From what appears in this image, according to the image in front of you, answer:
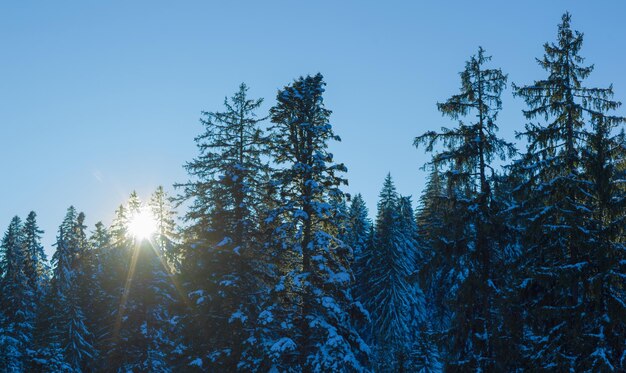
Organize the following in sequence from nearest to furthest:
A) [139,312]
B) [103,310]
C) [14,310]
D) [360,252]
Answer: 1. [139,312]
2. [103,310]
3. [14,310]
4. [360,252]

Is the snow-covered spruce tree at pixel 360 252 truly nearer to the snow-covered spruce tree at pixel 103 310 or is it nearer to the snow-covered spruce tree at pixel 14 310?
the snow-covered spruce tree at pixel 103 310

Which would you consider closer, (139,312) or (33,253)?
(139,312)

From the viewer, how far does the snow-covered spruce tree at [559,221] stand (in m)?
17.8

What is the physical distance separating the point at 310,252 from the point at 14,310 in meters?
39.0

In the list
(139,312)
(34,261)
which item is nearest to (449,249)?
(139,312)

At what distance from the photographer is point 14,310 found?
50062 millimetres

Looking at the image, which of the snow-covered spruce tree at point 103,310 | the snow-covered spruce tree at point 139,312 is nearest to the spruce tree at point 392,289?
the snow-covered spruce tree at point 139,312

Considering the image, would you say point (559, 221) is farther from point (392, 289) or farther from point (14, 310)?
point (14, 310)

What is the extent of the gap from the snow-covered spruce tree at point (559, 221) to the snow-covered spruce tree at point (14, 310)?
37.1m

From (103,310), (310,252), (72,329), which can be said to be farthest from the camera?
(72,329)

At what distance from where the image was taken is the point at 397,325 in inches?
1927

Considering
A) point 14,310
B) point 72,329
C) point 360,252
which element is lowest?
point 72,329

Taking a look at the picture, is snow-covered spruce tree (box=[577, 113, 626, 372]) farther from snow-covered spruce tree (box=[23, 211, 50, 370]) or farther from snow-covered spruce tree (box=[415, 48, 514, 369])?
→ snow-covered spruce tree (box=[23, 211, 50, 370])

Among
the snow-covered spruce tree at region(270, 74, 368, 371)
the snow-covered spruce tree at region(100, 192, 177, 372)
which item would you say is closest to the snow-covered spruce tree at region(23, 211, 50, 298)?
the snow-covered spruce tree at region(100, 192, 177, 372)
